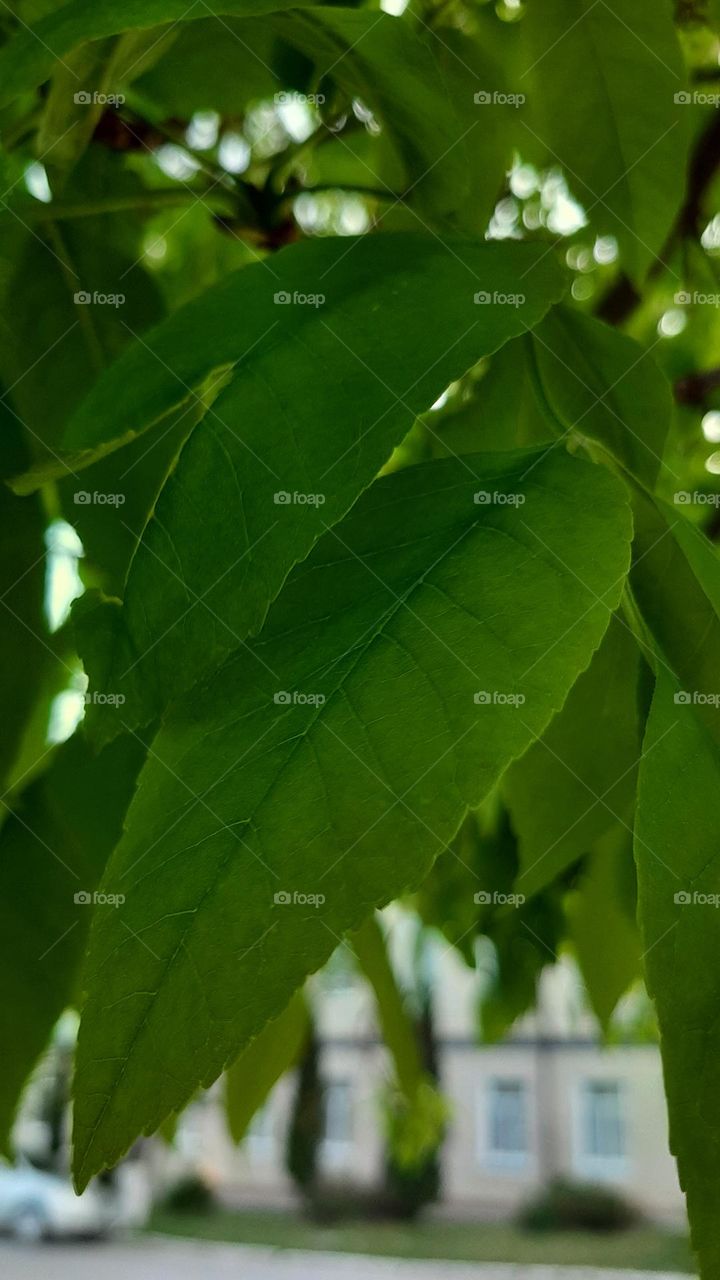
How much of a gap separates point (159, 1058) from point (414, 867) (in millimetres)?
22

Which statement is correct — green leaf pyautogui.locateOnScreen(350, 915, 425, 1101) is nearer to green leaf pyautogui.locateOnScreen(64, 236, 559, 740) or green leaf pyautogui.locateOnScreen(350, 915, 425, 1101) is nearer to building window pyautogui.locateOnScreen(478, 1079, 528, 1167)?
green leaf pyautogui.locateOnScreen(64, 236, 559, 740)

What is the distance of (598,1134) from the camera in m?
2.71

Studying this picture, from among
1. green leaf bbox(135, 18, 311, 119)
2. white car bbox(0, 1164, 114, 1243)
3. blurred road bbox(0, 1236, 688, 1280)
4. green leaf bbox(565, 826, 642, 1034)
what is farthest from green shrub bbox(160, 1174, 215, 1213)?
green leaf bbox(135, 18, 311, 119)

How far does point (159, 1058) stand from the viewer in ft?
0.26

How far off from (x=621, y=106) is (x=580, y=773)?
10 centimetres

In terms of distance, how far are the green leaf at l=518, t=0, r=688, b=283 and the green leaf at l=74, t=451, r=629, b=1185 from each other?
0.08 metres

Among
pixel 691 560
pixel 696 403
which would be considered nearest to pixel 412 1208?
pixel 696 403

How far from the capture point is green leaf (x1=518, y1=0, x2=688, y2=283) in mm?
167

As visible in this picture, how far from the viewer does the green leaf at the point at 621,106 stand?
0.55ft

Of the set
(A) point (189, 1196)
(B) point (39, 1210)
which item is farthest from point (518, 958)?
(A) point (189, 1196)

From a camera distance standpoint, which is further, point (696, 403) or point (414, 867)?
point (696, 403)

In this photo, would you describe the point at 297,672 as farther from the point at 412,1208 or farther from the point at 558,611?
the point at 412,1208

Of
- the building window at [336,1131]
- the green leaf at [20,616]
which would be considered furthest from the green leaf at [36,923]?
the building window at [336,1131]

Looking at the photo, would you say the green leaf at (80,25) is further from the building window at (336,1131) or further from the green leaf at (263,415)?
the building window at (336,1131)
